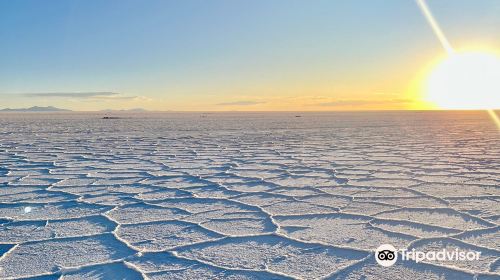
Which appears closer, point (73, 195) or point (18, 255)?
point (18, 255)

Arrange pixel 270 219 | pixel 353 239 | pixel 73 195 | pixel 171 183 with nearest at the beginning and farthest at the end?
pixel 353 239 < pixel 270 219 < pixel 73 195 < pixel 171 183

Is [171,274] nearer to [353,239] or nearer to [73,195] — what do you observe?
[353,239]

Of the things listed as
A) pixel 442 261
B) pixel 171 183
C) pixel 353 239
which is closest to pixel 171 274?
pixel 353 239

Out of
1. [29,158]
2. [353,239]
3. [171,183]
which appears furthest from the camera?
[29,158]

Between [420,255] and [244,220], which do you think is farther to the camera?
[244,220]

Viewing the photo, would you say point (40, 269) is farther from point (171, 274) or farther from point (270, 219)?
point (270, 219)

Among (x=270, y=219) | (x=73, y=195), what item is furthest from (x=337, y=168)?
(x=73, y=195)
